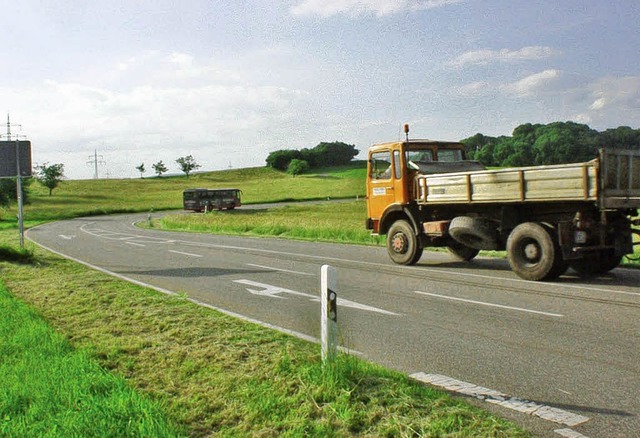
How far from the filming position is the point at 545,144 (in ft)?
56.1

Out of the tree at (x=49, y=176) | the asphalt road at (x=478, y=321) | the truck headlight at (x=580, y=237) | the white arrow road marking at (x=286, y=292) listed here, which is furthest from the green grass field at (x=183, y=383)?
the tree at (x=49, y=176)

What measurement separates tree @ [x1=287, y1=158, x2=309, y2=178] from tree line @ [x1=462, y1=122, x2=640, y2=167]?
10915 centimetres

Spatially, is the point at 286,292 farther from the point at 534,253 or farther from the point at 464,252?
the point at 464,252

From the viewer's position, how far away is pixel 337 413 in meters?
4.15

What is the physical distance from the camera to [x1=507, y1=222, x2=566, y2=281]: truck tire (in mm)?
10594

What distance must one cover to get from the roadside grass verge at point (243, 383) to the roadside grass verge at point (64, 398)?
0.10 feet

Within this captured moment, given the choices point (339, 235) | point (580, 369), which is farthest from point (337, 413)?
point (339, 235)

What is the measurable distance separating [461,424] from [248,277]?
8758mm

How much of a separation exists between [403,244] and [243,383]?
371 inches

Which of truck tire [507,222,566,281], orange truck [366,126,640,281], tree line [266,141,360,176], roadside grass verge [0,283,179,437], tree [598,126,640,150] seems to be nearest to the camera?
roadside grass verge [0,283,179,437]

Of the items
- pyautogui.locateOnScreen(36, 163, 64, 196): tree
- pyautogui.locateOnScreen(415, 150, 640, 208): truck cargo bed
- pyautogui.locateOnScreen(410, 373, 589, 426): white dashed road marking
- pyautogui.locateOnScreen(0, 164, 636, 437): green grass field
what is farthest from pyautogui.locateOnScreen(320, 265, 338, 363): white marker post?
pyautogui.locateOnScreen(36, 163, 64, 196): tree

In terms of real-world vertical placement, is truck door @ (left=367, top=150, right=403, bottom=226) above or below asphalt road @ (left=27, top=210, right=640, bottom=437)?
above

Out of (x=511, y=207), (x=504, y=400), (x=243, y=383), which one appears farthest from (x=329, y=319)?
(x=511, y=207)

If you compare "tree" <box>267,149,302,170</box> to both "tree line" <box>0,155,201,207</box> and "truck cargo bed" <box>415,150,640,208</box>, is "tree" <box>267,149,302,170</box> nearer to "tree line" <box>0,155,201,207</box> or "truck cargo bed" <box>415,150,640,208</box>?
"tree line" <box>0,155,201,207</box>
